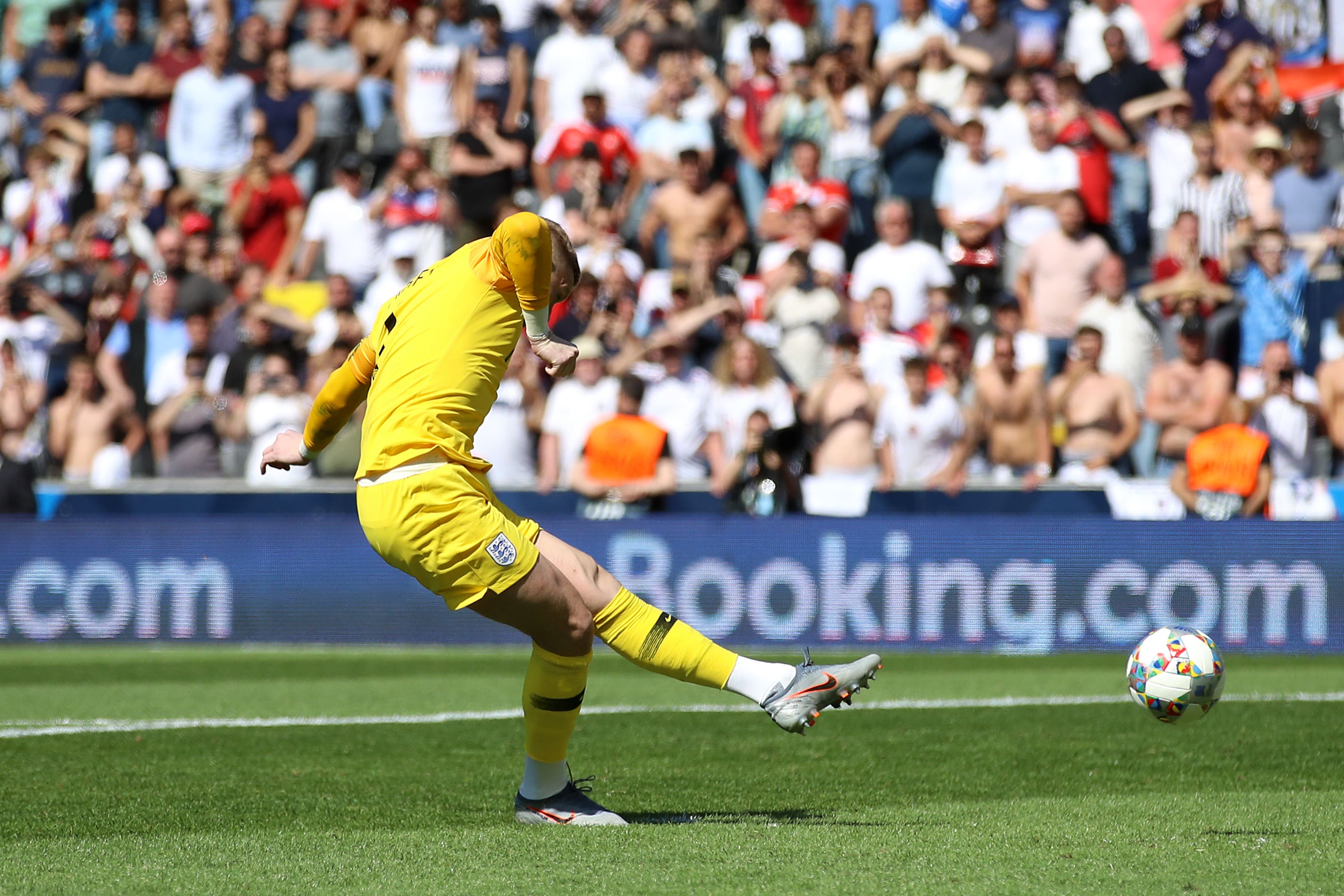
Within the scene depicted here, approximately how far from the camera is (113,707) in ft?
33.7

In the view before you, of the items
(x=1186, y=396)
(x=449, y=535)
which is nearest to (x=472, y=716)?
(x=449, y=535)

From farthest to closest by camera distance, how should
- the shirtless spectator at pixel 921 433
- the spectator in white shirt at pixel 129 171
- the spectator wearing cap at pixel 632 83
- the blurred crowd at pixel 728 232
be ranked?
1. the spectator in white shirt at pixel 129 171
2. the spectator wearing cap at pixel 632 83
3. the blurred crowd at pixel 728 232
4. the shirtless spectator at pixel 921 433

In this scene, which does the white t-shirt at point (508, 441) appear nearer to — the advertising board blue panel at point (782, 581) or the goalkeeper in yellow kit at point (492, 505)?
the advertising board blue panel at point (782, 581)

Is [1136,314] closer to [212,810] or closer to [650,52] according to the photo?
[650,52]

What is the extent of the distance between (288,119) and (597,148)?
3.81 meters

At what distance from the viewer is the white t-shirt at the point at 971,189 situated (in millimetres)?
16062

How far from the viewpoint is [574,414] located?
14961mm

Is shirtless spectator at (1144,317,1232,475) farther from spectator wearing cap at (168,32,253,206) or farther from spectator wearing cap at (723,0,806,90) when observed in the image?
spectator wearing cap at (168,32,253,206)

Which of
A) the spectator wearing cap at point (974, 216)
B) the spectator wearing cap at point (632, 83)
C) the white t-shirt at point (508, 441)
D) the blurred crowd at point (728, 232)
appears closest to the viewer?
the blurred crowd at point (728, 232)

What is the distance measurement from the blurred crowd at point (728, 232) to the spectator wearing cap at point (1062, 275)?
0.03m

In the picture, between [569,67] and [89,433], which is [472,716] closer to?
[89,433]

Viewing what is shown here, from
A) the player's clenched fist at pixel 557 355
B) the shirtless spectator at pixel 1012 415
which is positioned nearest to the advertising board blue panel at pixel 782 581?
the shirtless spectator at pixel 1012 415

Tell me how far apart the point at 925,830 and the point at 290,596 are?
9.75 metres

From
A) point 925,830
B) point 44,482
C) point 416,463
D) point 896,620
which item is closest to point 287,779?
point 416,463
